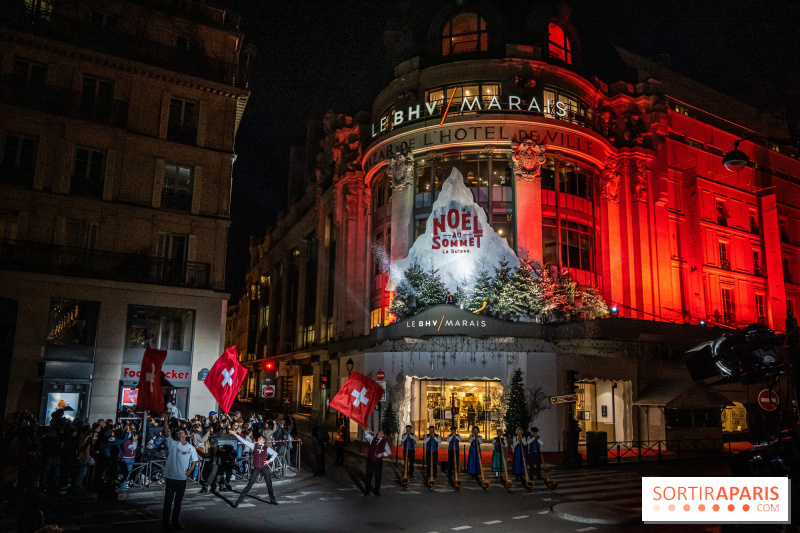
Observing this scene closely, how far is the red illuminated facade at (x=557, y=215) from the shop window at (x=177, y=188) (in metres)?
11.9

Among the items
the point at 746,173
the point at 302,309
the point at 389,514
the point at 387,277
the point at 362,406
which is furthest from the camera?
the point at 302,309

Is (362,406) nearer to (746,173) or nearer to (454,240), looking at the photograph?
(454,240)

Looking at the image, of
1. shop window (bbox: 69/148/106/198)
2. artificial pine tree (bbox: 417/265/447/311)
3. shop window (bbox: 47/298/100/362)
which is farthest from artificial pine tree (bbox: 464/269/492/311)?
shop window (bbox: 69/148/106/198)

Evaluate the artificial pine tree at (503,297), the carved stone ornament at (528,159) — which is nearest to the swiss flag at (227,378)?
the artificial pine tree at (503,297)

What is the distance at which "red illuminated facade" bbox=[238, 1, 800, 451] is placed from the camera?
30.1 meters

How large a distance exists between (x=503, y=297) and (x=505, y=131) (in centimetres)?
1007

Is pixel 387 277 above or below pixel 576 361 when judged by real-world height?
above

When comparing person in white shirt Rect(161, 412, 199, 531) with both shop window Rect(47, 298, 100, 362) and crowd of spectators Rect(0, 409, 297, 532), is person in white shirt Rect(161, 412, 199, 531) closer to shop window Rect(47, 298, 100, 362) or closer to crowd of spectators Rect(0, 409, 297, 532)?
crowd of spectators Rect(0, 409, 297, 532)

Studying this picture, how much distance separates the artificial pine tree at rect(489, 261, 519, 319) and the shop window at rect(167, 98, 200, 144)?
17.2 m

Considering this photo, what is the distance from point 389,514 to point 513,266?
70.5 feet

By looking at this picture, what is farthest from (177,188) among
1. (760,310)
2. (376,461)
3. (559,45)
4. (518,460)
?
(760,310)

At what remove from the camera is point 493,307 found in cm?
3192

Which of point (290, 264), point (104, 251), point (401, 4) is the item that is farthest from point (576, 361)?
point (290, 264)

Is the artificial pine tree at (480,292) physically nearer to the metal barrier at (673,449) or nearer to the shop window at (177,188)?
the metal barrier at (673,449)
